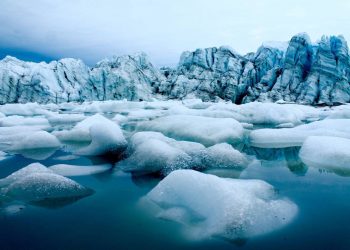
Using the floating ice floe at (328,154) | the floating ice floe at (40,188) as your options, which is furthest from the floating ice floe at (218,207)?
the floating ice floe at (328,154)

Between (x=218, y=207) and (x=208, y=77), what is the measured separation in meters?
35.4

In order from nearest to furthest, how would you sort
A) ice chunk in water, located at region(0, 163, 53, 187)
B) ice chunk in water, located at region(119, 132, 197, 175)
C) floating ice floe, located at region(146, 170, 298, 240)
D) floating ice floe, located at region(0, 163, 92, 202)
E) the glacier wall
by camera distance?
floating ice floe, located at region(146, 170, 298, 240) < floating ice floe, located at region(0, 163, 92, 202) < ice chunk in water, located at region(0, 163, 53, 187) < ice chunk in water, located at region(119, 132, 197, 175) < the glacier wall

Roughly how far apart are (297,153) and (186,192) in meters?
3.04

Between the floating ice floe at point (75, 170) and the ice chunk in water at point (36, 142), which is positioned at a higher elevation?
the floating ice floe at point (75, 170)

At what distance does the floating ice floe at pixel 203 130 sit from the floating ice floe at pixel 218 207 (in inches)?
103

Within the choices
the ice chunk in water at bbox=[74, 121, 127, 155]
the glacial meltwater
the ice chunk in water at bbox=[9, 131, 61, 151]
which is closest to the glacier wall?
the ice chunk in water at bbox=[9, 131, 61, 151]

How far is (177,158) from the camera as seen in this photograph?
151 inches

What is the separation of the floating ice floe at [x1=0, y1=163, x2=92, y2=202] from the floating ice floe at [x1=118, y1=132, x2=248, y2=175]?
3.13ft

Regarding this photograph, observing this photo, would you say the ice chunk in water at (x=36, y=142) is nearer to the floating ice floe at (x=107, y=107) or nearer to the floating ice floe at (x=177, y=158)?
the floating ice floe at (x=177, y=158)

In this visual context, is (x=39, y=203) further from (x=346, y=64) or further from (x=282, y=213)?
(x=346, y=64)

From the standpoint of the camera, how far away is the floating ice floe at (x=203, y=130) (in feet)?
18.3

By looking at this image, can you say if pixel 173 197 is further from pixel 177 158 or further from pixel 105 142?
pixel 105 142

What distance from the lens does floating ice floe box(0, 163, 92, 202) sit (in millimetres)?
2873

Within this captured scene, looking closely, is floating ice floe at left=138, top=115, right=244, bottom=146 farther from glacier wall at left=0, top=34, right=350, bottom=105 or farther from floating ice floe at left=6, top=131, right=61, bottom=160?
glacier wall at left=0, top=34, right=350, bottom=105
